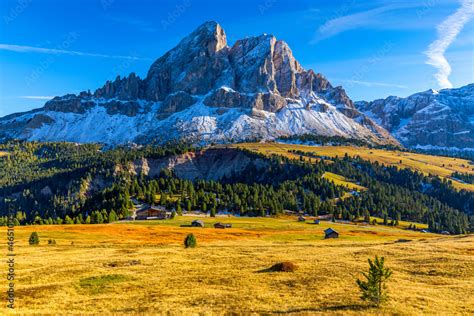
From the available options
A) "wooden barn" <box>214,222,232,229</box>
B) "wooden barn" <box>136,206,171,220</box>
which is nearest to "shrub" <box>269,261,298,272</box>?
"wooden barn" <box>214,222,232,229</box>

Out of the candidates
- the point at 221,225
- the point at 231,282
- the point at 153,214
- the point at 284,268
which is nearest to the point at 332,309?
the point at 231,282

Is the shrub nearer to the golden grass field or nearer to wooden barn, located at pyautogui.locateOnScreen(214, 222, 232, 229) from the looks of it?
the golden grass field

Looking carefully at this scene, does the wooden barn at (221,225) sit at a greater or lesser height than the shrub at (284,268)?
lesser

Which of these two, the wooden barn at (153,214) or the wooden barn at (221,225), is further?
the wooden barn at (153,214)

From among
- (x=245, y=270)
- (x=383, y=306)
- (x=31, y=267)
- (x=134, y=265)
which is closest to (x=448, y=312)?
(x=383, y=306)

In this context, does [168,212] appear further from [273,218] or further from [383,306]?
[383,306]

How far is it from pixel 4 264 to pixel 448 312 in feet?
182

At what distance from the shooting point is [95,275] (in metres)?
45.2

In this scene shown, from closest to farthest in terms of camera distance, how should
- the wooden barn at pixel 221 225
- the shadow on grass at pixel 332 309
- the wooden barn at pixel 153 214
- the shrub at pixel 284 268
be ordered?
the shadow on grass at pixel 332 309 → the shrub at pixel 284 268 → the wooden barn at pixel 221 225 → the wooden barn at pixel 153 214

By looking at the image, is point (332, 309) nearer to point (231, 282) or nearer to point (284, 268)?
point (231, 282)

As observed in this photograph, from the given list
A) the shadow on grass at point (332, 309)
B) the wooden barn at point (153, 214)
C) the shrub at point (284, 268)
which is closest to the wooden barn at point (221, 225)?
the wooden barn at point (153, 214)

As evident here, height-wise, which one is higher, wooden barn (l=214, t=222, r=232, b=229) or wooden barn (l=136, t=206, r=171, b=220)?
wooden barn (l=136, t=206, r=171, b=220)

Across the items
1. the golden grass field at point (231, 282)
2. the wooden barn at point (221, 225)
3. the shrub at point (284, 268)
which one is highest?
the shrub at point (284, 268)

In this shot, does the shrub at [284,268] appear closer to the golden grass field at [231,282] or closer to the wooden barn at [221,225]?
the golden grass field at [231,282]
